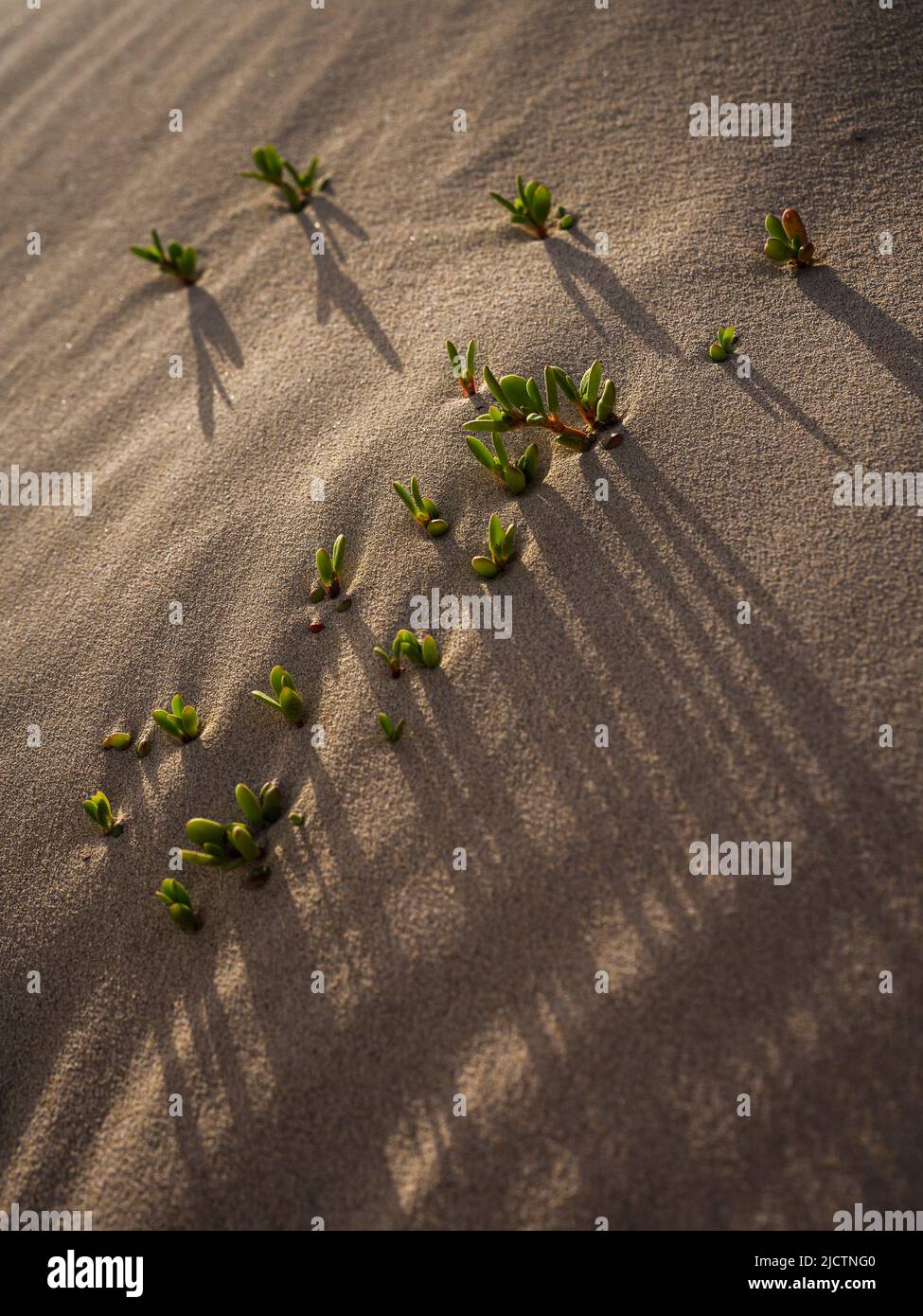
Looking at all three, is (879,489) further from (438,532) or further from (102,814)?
(102,814)

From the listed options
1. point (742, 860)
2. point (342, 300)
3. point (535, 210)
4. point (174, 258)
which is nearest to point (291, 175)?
point (174, 258)

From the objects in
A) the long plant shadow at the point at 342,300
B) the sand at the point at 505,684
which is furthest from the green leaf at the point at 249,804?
the long plant shadow at the point at 342,300

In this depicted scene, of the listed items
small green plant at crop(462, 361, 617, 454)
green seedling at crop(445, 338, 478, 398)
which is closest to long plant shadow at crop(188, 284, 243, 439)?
green seedling at crop(445, 338, 478, 398)

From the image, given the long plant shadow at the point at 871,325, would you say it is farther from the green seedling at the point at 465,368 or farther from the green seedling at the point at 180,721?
the green seedling at the point at 180,721

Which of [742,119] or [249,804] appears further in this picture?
[742,119]

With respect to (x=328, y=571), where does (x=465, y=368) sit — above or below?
above

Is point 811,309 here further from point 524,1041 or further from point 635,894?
point 524,1041

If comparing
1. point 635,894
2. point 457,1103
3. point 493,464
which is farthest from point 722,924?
point 493,464
